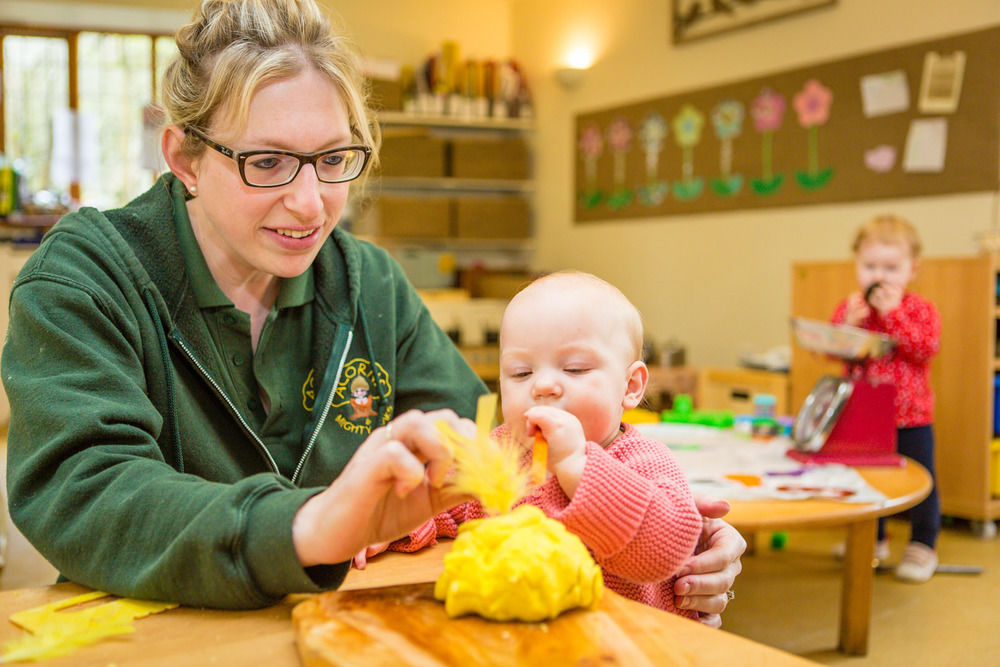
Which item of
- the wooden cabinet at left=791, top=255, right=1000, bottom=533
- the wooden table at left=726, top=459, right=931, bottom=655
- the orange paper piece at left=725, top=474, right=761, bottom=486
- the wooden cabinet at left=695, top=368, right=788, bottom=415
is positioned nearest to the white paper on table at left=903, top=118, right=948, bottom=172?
the wooden cabinet at left=791, top=255, right=1000, bottom=533

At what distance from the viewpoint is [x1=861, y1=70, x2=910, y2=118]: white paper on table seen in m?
4.78

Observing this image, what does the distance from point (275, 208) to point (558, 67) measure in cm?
599

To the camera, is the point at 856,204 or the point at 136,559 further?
the point at 856,204

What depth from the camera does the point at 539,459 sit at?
3.45 feet

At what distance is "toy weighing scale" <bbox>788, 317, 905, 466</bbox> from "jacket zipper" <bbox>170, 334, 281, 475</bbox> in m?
1.91

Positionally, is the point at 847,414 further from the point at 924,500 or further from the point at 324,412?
the point at 324,412

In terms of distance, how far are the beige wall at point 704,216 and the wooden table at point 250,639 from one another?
431cm

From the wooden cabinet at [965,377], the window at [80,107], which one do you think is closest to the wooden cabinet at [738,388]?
the wooden cabinet at [965,377]

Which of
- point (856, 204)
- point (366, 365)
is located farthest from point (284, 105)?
point (856, 204)

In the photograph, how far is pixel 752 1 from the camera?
5.50 m

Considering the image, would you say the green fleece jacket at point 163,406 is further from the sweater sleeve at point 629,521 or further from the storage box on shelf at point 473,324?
the storage box on shelf at point 473,324

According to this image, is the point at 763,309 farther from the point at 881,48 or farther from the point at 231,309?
the point at 231,309

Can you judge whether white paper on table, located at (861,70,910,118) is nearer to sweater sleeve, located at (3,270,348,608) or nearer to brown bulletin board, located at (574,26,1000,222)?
brown bulletin board, located at (574,26,1000,222)

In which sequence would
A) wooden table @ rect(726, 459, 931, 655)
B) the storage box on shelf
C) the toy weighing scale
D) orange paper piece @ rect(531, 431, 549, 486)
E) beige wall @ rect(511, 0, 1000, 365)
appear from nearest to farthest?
orange paper piece @ rect(531, 431, 549, 486)
wooden table @ rect(726, 459, 931, 655)
the toy weighing scale
beige wall @ rect(511, 0, 1000, 365)
the storage box on shelf
